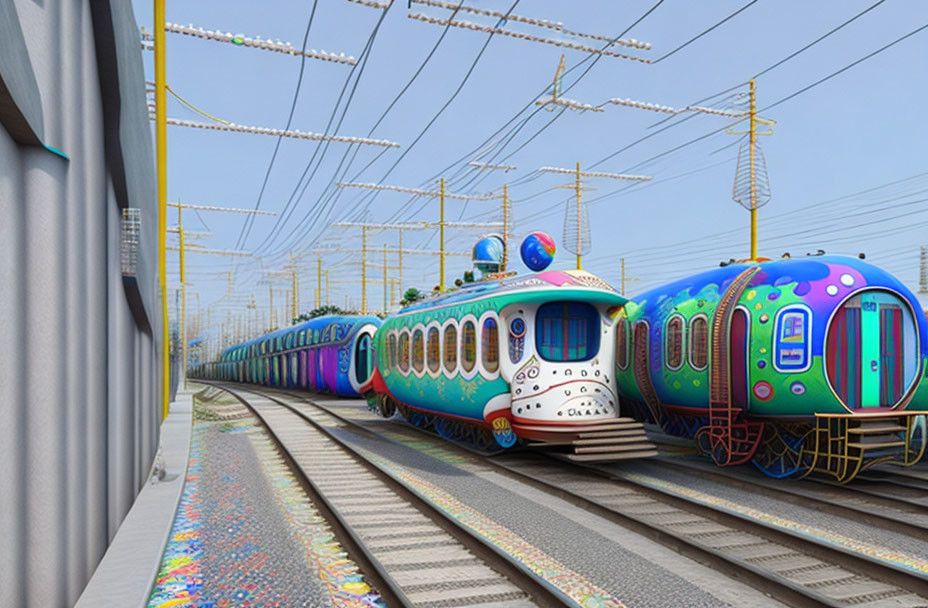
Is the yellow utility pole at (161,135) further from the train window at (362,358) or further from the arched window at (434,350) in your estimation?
the train window at (362,358)

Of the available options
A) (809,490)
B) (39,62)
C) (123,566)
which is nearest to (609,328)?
(809,490)

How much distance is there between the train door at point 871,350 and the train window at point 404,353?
8.52 metres

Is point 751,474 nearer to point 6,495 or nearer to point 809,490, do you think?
point 809,490

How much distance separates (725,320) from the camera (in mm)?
10359

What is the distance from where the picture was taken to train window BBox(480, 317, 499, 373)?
10.9 metres

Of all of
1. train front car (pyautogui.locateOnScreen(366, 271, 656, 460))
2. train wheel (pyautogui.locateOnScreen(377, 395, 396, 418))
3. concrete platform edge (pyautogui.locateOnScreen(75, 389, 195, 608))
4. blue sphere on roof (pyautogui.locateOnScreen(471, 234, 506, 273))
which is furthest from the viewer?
train wheel (pyautogui.locateOnScreen(377, 395, 396, 418))

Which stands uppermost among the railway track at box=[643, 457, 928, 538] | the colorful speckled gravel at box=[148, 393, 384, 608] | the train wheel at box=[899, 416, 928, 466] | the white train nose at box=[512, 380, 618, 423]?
the white train nose at box=[512, 380, 618, 423]

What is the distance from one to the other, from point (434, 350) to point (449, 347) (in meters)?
0.84

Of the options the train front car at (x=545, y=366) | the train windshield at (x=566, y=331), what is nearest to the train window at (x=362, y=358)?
the train front car at (x=545, y=366)

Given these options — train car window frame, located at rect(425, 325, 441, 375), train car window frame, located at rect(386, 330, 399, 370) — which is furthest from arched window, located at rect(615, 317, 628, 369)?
train car window frame, located at rect(386, 330, 399, 370)

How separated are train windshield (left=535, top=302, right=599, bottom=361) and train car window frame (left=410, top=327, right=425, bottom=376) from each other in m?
3.80

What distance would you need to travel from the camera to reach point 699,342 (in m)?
11.2

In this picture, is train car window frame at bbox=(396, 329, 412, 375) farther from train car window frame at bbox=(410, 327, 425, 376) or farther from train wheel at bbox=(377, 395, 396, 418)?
train wheel at bbox=(377, 395, 396, 418)

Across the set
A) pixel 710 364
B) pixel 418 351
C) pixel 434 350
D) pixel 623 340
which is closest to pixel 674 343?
pixel 710 364
